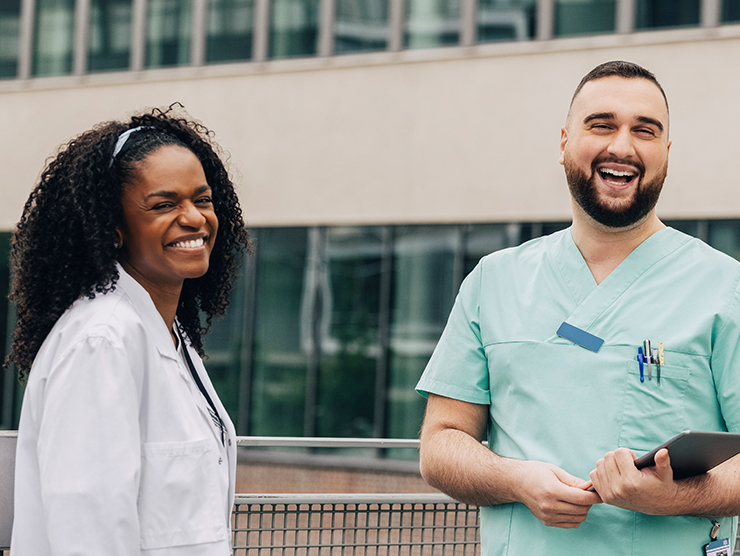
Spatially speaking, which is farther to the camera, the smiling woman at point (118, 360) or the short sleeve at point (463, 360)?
the short sleeve at point (463, 360)

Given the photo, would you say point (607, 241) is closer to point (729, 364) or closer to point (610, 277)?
point (610, 277)

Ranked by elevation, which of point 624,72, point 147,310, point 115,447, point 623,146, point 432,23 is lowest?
point 115,447

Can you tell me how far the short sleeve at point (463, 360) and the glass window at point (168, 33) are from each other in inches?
330

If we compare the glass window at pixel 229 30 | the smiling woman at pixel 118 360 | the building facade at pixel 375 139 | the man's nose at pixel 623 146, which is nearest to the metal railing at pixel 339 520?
the smiling woman at pixel 118 360

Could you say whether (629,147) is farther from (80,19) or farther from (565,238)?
(80,19)

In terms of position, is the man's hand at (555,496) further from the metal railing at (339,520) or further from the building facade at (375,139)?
the building facade at (375,139)

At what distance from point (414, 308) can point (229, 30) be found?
3.88 metres

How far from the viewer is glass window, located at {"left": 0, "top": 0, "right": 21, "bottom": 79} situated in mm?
10438

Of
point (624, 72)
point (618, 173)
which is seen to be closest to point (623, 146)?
point (618, 173)

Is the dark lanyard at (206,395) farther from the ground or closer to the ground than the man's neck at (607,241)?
closer to the ground

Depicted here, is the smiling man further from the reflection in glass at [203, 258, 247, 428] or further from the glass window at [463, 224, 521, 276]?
the reflection in glass at [203, 258, 247, 428]

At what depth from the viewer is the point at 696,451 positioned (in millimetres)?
1600

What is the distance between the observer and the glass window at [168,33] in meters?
9.75

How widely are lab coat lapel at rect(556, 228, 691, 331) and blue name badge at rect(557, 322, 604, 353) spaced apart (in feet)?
0.06
